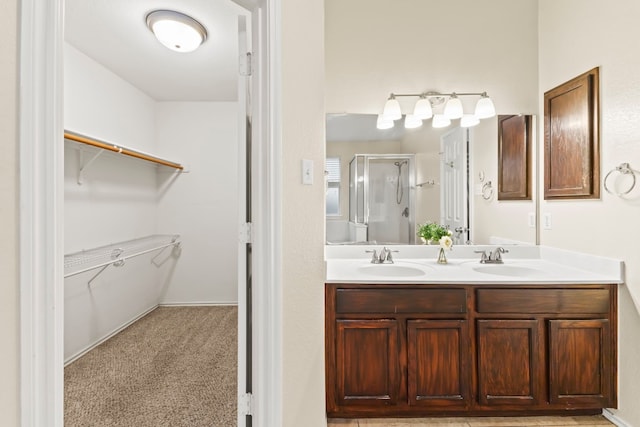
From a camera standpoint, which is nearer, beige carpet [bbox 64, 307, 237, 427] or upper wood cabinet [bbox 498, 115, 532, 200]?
beige carpet [bbox 64, 307, 237, 427]

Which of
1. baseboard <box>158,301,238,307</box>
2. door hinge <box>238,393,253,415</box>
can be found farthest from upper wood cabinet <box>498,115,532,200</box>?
baseboard <box>158,301,238,307</box>

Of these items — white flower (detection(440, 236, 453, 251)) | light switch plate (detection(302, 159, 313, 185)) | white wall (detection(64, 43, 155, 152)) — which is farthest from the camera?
white wall (detection(64, 43, 155, 152))

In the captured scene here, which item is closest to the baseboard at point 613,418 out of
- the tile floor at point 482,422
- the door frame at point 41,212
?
the tile floor at point 482,422

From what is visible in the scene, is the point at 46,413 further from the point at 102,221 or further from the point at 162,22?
the point at 102,221

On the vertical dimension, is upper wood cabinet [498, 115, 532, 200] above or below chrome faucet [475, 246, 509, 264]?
above

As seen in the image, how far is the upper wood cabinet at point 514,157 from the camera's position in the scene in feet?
8.24

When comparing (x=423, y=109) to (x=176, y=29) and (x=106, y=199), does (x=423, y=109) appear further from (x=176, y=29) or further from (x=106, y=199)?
(x=106, y=199)

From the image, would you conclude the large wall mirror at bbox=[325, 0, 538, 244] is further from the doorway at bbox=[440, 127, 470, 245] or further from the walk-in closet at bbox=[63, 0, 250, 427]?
the walk-in closet at bbox=[63, 0, 250, 427]

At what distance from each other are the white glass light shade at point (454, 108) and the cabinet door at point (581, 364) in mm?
1525

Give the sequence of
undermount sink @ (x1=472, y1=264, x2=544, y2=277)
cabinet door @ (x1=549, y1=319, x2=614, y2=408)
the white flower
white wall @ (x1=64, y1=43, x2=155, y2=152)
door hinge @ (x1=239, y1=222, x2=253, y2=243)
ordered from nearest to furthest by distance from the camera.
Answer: door hinge @ (x1=239, y1=222, x2=253, y2=243) < cabinet door @ (x1=549, y1=319, x2=614, y2=408) < undermount sink @ (x1=472, y1=264, x2=544, y2=277) < the white flower < white wall @ (x1=64, y1=43, x2=155, y2=152)

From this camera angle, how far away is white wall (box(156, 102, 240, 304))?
392cm

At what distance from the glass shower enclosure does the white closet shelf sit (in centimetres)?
202

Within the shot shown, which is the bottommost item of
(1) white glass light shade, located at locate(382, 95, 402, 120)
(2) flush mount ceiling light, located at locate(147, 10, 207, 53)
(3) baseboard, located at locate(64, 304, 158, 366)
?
(3) baseboard, located at locate(64, 304, 158, 366)

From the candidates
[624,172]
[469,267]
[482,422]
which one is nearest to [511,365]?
[482,422]
